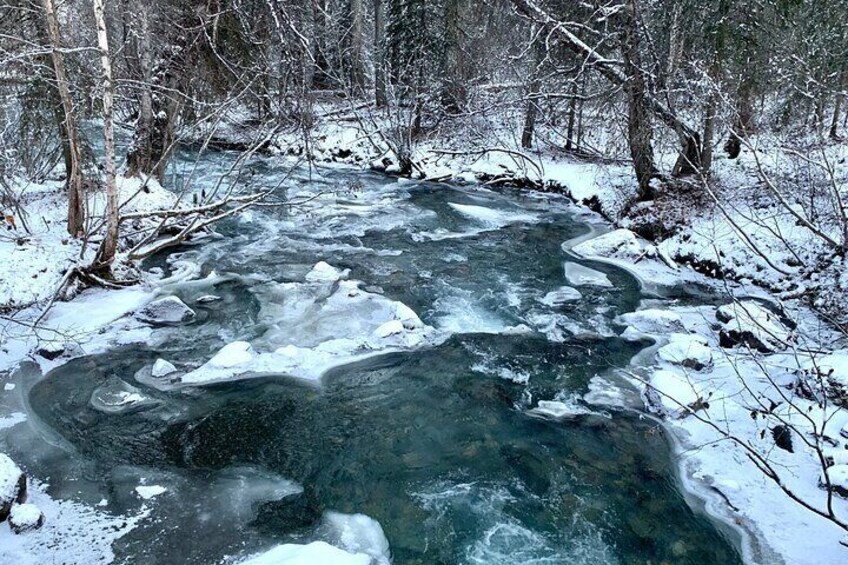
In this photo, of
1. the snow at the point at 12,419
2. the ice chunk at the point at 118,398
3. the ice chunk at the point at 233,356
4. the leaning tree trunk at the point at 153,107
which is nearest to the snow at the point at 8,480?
the snow at the point at 12,419

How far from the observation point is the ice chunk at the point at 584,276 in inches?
420

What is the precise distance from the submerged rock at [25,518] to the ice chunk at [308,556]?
167 cm

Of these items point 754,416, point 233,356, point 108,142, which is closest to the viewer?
point 754,416

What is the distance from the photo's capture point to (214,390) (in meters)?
6.98

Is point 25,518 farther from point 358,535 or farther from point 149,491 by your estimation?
point 358,535

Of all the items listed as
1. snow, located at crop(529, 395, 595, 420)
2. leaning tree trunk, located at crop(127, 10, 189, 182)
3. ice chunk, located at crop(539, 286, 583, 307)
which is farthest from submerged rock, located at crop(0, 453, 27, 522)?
leaning tree trunk, located at crop(127, 10, 189, 182)

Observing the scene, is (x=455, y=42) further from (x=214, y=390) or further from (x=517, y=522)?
(x=517, y=522)

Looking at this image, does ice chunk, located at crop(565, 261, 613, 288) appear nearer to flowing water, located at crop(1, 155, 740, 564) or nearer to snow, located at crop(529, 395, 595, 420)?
flowing water, located at crop(1, 155, 740, 564)

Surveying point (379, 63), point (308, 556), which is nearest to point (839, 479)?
point (308, 556)

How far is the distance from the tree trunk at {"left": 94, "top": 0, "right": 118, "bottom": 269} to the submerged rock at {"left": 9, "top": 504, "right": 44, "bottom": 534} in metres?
5.31

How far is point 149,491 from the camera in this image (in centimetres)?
530

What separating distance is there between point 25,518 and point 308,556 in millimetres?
2209

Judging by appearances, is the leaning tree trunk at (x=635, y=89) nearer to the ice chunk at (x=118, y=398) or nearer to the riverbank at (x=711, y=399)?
the riverbank at (x=711, y=399)

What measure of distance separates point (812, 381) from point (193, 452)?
6625mm
